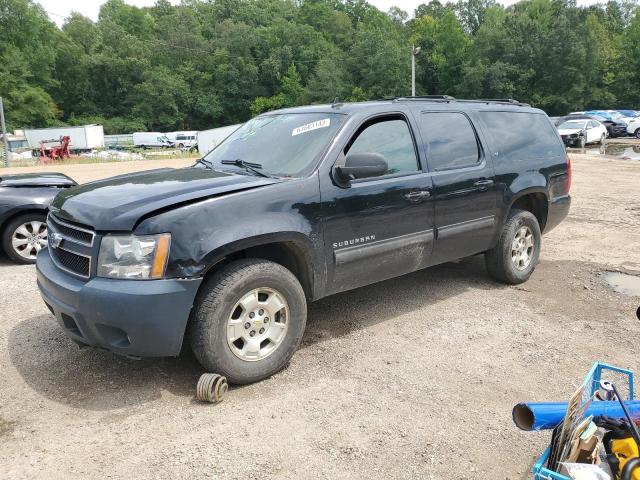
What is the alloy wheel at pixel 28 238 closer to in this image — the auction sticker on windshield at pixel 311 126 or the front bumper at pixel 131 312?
the front bumper at pixel 131 312

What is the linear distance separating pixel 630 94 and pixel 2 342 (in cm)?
7747

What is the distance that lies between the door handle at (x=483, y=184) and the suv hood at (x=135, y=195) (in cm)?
212

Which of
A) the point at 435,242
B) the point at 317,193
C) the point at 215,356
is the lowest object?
the point at 215,356

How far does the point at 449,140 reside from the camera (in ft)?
16.1

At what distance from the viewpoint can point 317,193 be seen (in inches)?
150

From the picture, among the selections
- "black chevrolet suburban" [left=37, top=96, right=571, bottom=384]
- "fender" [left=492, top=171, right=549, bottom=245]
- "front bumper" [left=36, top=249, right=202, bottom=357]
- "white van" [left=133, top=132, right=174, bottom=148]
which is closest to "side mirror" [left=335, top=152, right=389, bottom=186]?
"black chevrolet suburban" [left=37, top=96, right=571, bottom=384]

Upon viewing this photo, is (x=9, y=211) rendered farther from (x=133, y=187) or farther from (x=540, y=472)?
(x=540, y=472)

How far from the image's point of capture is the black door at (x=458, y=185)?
4688 millimetres

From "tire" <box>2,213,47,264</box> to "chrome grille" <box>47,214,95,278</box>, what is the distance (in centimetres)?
313

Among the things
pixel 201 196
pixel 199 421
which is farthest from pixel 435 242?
pixel 199 421

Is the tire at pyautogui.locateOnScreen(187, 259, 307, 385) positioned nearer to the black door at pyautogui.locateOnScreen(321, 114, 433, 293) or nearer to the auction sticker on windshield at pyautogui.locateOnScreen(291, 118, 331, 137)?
the black door at pyautogui.locateOnScreen(321, 114, 433, 293)

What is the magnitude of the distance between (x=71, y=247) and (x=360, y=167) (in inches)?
80.0

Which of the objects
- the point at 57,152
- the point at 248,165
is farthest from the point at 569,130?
the point at 57,152

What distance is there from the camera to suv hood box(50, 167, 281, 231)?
10.7ft
